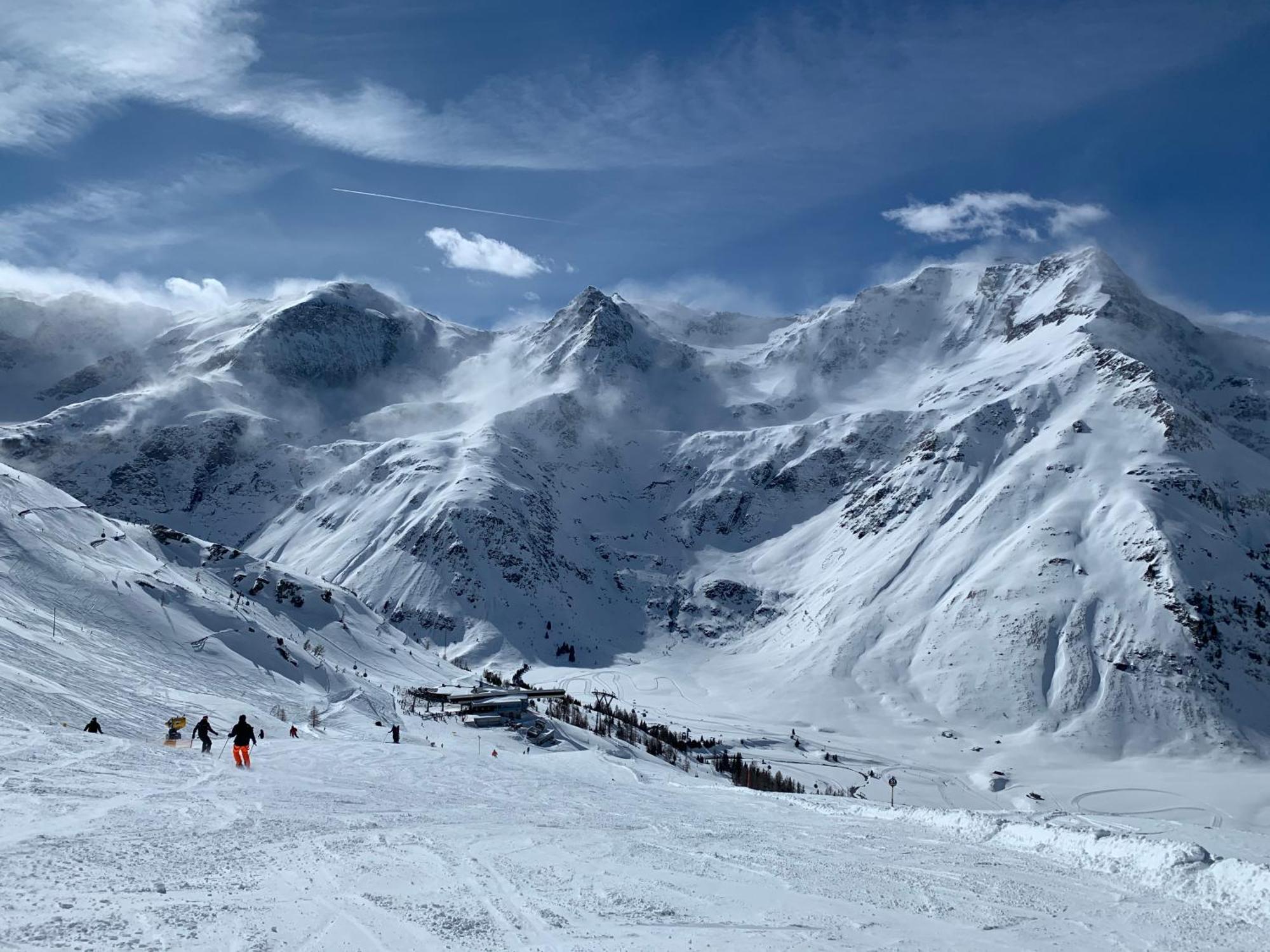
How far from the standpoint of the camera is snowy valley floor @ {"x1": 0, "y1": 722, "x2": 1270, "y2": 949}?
12.2 meters

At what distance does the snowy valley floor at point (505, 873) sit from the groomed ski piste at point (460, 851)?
0.07 meters

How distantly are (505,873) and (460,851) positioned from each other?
6.10ft

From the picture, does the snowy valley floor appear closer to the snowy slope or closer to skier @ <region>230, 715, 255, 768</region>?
skier @ <region>230, 715, 255, 768</region>

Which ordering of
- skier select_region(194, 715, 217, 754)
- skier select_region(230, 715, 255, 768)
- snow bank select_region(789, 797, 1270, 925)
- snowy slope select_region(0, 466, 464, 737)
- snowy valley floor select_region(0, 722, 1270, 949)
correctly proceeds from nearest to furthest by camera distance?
snowy valley floor select_region(0, 722, 1270, 949) < snow bank select_region(789, 797, 1270, 925) < skier select_region(230, 715, 255, 768) < skier select_region(194, 715, 217, 754) < snowy slope select_region(0, 466, 464, 737)

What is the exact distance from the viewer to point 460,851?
17.9 m

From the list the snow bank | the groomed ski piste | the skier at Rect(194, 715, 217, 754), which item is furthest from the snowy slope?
the snow bank

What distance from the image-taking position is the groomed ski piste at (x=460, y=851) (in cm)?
1263

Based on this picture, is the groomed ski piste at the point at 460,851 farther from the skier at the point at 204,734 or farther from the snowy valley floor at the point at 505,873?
the skier at the point at 204,734

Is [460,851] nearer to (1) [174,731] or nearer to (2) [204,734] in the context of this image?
(2) [204,734]

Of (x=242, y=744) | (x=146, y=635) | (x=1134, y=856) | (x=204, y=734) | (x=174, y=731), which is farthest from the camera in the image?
(x=146, y=635)

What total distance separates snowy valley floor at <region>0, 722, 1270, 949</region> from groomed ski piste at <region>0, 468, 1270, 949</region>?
0.07 metres

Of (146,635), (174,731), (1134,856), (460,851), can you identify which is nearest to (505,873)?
(460,851)

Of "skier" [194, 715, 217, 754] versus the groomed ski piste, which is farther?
"skier" [194, 715, 217, 754]

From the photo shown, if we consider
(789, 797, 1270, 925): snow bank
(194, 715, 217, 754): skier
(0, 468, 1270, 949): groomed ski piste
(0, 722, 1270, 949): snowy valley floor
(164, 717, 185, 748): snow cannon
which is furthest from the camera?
(164, 717, 185, 748): snow cannon
